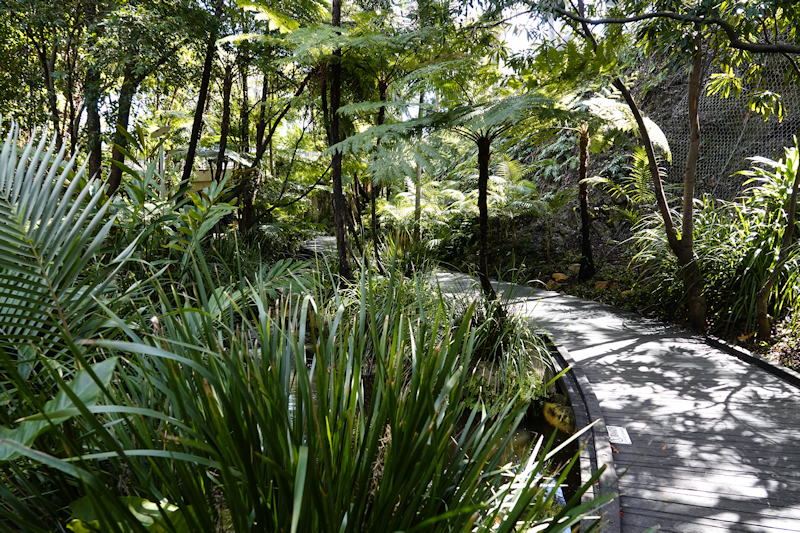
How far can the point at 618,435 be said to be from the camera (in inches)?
111

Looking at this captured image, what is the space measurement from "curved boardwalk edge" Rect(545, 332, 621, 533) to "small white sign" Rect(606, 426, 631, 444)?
0.12 ft

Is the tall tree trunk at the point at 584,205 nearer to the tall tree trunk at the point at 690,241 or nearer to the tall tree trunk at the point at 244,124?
the tall tree trunk at the point at 690,241

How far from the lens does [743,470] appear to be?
2.43 metres

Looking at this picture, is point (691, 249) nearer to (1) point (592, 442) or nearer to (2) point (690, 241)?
(2) point (690, 241)

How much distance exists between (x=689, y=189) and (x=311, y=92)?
5074 millimetres

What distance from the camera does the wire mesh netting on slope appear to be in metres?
7.12

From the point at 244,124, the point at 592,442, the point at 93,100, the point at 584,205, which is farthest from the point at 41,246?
the point at 584,205

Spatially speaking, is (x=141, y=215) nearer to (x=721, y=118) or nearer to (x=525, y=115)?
(x=525, y=115)

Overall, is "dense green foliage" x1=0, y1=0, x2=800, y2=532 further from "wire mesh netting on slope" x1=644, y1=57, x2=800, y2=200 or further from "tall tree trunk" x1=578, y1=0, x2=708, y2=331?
"wire mesh netting on slope" x1=644, y1=57, x2=800, y2=200

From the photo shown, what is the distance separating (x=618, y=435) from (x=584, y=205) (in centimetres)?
530

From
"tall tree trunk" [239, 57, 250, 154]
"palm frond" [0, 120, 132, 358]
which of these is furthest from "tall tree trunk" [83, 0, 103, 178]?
"palm frond" [0, 120, 132, 358]

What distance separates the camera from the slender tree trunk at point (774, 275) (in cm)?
388

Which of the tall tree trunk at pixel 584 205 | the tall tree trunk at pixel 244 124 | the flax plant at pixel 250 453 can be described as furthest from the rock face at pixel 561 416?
the tall tree trunk at pixel 244 124

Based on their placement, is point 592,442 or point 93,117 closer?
point 592,442
